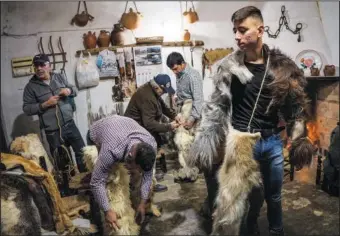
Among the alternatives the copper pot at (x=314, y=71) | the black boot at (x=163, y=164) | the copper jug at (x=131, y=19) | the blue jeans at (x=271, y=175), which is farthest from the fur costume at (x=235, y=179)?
the copper jug at (x=131, y=19)

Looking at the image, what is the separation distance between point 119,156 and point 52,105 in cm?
96

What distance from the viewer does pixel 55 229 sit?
170 cm

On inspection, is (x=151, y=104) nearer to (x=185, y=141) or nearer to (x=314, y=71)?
(x=185, y=141)

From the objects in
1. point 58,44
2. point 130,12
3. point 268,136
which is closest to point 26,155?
point 58,44

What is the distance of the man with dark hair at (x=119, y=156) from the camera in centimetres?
138

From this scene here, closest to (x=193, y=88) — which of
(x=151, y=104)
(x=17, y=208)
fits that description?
(x=151, y=104)

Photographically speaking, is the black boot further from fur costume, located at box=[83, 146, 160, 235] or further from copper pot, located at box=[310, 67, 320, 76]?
copper pot, located at box=[310, 67, 320, 76]

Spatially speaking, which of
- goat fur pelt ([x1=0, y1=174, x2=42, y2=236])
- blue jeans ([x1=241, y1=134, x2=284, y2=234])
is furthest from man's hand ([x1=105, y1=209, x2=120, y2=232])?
blue jeans ([x1=241, y1=134, x2=284, y2=234])

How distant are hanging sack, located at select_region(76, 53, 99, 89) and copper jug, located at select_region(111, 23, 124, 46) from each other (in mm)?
355

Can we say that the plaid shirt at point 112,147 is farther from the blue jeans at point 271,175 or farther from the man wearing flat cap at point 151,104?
the blue jeans at point 271,175

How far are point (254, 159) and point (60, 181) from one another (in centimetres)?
151

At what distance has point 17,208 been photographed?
4.49ft

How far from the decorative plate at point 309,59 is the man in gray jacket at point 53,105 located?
1.68 metres

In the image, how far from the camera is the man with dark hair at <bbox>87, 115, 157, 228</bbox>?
1384 mm
